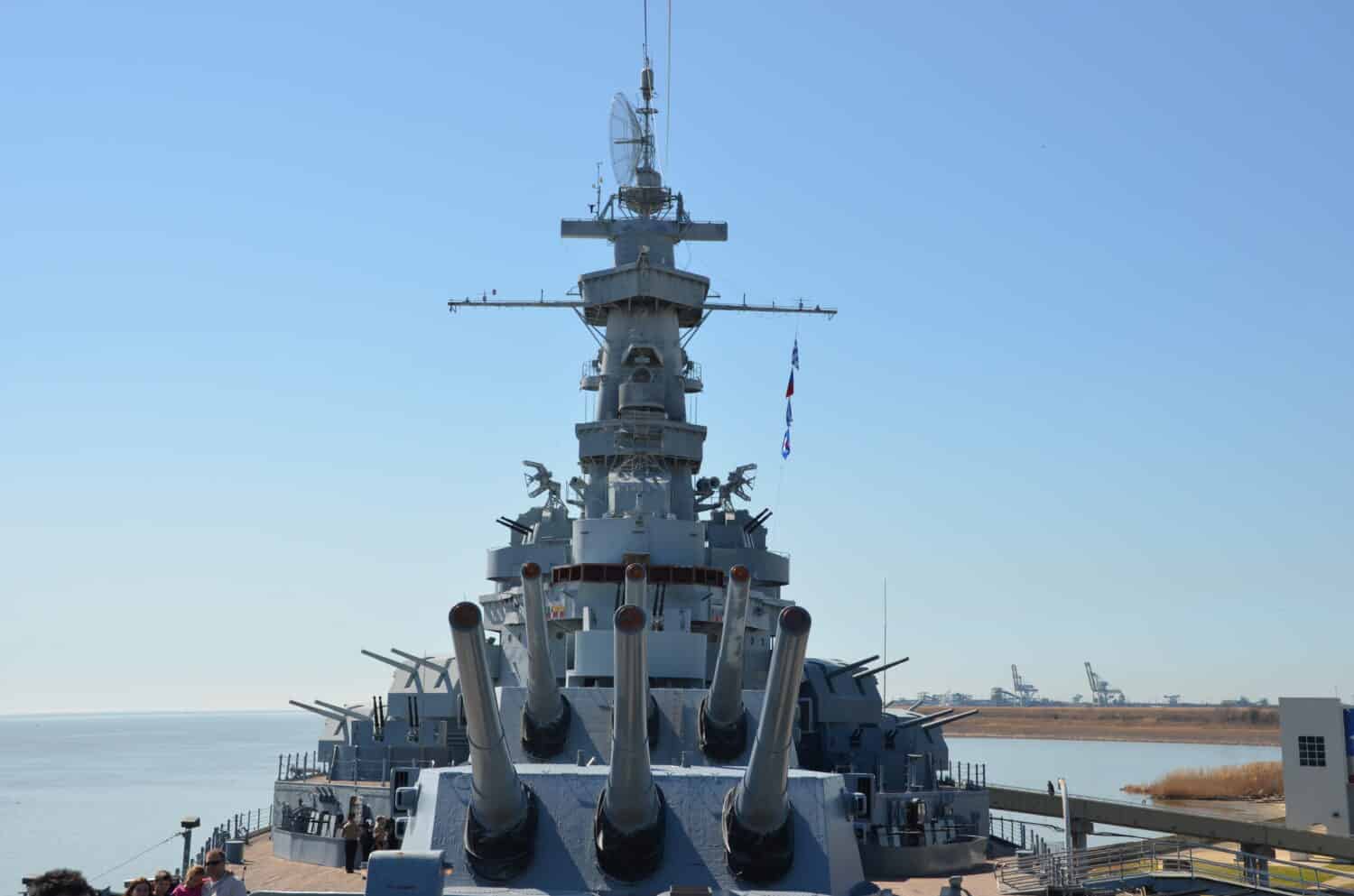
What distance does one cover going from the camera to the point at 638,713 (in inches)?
271

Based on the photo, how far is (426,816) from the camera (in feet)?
26.3

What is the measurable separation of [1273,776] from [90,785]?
51.0 meters

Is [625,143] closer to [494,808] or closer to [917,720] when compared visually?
[917,720]

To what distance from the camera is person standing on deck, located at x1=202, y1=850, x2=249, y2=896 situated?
6391mm

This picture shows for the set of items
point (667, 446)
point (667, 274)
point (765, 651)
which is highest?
point (667, 274)

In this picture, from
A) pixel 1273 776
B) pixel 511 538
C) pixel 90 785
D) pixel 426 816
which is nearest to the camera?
pixel 426 816

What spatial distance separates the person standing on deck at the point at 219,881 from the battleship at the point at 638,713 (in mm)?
747

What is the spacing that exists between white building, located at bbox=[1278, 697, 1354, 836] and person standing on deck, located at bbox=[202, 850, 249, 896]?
20.5 meters

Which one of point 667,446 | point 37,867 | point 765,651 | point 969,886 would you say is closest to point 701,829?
point 969,886

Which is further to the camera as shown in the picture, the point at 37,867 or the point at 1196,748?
the point at 1196,748

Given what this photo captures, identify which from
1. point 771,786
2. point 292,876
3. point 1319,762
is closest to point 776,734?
point 771,786

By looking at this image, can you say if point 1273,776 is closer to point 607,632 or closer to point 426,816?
point 607,632

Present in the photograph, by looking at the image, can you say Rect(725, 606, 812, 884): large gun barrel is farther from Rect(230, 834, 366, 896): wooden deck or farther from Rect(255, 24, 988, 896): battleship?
Rect(230, 834, 366, 896): wooden deck

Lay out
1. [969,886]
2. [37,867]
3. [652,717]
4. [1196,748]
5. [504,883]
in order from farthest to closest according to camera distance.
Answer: [1196,748] → [37,867] → [969,886] → [652,717] → [504,883]
